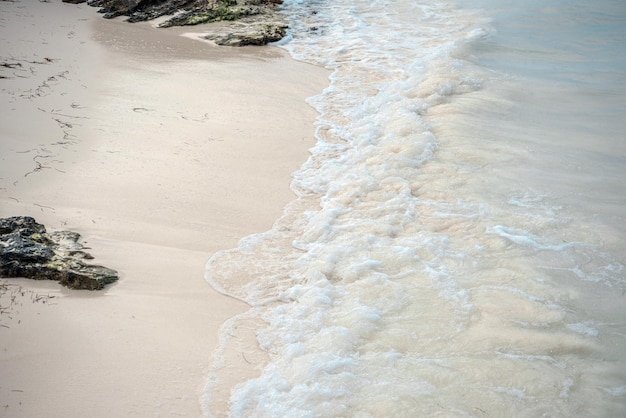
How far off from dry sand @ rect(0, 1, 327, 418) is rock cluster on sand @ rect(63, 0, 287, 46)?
87cm

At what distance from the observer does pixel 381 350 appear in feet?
10.0

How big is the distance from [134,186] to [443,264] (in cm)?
243

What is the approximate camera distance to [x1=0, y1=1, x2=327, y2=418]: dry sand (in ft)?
9.30

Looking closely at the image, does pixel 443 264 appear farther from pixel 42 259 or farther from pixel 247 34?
pixel 247 34

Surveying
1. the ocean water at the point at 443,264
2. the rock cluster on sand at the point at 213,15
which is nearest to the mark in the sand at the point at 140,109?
the ocean water at the point at 443,264

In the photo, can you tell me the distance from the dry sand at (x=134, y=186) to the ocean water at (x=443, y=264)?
0.24m

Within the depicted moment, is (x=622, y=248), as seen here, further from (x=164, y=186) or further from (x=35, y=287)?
(x=35, y=287)

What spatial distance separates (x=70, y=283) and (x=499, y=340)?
2.41 meters

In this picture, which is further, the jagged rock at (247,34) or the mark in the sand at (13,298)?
the jagged rock at (247,34)

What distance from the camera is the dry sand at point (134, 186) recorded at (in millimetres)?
2836

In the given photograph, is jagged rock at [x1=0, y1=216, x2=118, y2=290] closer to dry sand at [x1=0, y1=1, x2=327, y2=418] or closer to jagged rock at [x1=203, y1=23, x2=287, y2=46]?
dry sand at [x1=0, y1=1, x2=327, y2=418]

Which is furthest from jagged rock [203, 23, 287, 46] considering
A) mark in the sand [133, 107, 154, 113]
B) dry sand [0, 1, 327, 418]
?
mark in the sand [133, 107, 154, 113]

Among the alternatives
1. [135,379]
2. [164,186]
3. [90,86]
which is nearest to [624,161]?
[164,186]

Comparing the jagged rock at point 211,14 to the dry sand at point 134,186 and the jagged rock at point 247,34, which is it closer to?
the jagged rock at point 247,34
